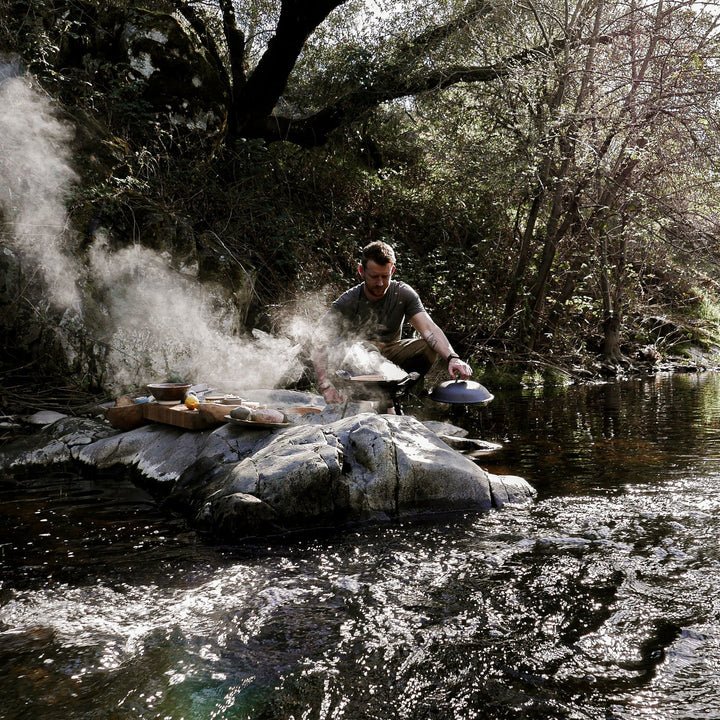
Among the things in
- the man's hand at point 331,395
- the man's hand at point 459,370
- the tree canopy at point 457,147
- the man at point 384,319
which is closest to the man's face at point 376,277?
the man at point 384,319

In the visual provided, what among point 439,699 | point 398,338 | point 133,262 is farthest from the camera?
point 133,262

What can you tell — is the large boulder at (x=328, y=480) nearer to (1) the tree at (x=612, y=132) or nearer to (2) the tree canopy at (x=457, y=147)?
(2) the tree canopy at (x=457, y=147)

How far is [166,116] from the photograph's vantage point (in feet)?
32.5

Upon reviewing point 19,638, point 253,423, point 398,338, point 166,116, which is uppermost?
point 166,116

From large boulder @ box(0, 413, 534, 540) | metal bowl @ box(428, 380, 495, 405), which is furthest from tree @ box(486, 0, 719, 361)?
large boulder @ box(0, 413, 534, 540)

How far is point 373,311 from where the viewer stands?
645cm

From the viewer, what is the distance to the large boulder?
4023 millimetres

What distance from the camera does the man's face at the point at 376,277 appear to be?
5941mm

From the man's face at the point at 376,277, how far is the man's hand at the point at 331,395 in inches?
39.8

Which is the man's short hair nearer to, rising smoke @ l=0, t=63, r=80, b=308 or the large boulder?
the large boulder

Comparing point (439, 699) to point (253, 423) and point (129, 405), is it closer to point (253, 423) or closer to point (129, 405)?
point (253, 423)

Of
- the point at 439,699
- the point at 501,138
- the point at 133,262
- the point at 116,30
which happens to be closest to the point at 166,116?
the point at 116,30

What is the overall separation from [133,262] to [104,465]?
A: 3.23m

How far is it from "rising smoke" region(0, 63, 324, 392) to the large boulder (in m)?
2.75
